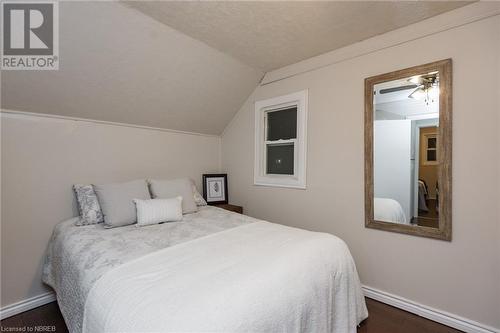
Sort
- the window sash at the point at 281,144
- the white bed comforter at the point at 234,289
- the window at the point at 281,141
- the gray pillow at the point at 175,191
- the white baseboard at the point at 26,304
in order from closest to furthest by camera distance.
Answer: the white bed comforter at the point at 234,289 < the white baseboard at the point at 26,304 < the gray pillow at the point at 175,191 < the window at the point at 281,141 < the window sash at the point at 281,144

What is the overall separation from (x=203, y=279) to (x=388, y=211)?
1774 mm

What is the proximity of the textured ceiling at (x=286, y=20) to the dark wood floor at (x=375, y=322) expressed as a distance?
2.42 metres

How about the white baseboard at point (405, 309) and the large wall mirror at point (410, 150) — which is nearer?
the white baseboard at point (405, 309)

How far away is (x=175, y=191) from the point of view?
2.50 metres

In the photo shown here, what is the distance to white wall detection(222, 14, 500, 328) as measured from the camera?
165 cm

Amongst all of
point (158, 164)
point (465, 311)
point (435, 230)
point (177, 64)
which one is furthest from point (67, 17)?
point (465, 311)

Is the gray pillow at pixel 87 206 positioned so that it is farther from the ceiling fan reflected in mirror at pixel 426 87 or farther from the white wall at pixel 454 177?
the ceiling fan reflected in mirror at pixel 426 87

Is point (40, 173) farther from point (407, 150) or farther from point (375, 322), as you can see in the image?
point (407, 150)

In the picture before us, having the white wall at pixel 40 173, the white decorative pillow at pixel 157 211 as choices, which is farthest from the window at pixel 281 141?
the white wall at pixel 40 173

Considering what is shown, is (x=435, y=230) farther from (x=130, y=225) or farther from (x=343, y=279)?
(x=130, y=225)

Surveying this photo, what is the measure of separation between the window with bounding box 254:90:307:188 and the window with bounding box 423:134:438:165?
1.09 meters

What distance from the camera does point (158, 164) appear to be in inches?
114
